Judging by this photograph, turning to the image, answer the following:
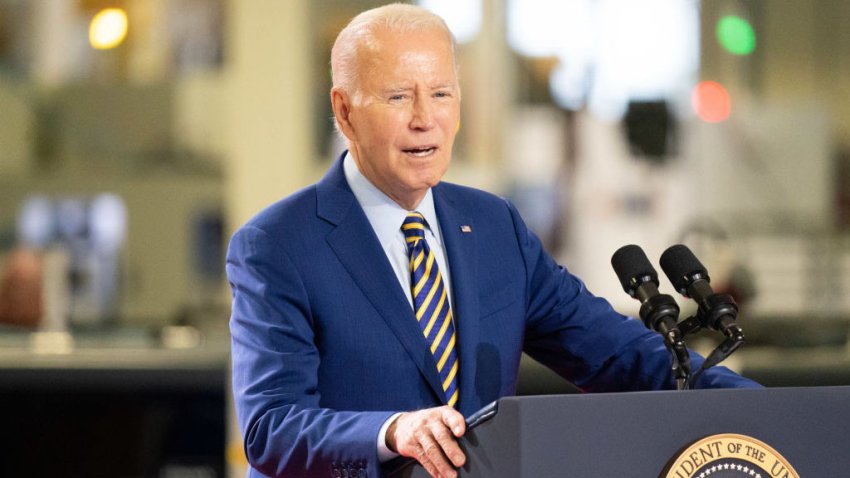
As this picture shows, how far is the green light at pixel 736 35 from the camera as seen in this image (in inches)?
412

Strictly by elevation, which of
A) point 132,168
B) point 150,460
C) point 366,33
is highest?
point 366,33

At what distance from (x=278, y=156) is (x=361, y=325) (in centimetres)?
765

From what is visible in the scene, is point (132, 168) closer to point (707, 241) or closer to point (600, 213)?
point (600, 213)

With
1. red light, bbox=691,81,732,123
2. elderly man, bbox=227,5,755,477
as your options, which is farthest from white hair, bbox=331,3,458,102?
red light, bbox=691,81,732,123

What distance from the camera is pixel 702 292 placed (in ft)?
5.47

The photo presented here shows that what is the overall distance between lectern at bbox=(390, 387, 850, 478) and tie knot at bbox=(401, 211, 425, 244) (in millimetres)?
405

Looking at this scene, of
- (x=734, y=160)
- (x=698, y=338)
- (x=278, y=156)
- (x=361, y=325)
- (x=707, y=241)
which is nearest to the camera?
(x=361, y=325)

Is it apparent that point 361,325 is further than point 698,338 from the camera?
No

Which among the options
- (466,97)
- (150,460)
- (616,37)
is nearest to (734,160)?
(616,37)

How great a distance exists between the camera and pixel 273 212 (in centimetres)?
178

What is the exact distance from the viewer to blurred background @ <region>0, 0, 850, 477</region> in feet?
33.6

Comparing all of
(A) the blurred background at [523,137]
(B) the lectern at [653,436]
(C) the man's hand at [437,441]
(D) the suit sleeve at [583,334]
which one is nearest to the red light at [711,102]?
(A) the blurred background at [523,137]

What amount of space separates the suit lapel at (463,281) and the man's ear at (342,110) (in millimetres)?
167

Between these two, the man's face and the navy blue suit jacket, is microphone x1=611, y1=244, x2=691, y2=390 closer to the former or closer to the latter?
the navy blue suit jacket
